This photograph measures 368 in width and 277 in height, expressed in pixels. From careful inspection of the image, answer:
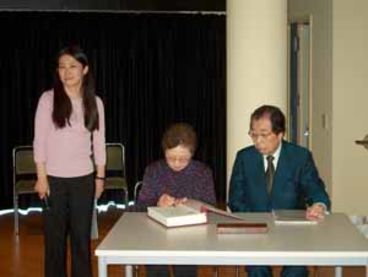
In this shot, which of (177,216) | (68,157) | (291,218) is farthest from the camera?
(68,157)

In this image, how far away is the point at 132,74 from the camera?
7941mm

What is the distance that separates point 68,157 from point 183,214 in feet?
3.21

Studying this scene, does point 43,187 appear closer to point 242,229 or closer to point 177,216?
point 177,216

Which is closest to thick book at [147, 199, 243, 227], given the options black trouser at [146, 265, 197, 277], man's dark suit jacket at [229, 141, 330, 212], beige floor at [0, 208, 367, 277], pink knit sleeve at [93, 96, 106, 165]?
man's dark suit jacket at [229, 141, 330, 212]

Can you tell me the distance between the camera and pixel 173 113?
8062mm

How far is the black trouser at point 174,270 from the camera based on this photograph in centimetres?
362

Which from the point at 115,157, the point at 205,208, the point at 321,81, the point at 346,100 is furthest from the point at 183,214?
the point at 115,157

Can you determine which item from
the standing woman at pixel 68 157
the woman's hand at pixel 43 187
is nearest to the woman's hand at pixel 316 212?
the standing woman at pixel 68 157

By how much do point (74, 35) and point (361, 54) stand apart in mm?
3240

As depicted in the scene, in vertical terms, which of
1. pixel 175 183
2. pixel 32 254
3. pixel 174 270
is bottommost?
pixel 32 254

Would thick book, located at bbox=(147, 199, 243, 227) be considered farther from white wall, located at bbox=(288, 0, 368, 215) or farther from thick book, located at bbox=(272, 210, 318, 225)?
white wall, located at bbox=(288, 0, 368, 215)

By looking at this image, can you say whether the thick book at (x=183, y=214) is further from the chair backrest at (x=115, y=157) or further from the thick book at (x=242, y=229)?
the chair backrest at (x=115, y=157)

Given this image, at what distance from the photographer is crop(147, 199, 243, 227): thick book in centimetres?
315

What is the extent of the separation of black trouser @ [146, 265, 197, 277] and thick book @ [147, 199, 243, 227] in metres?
0.36
